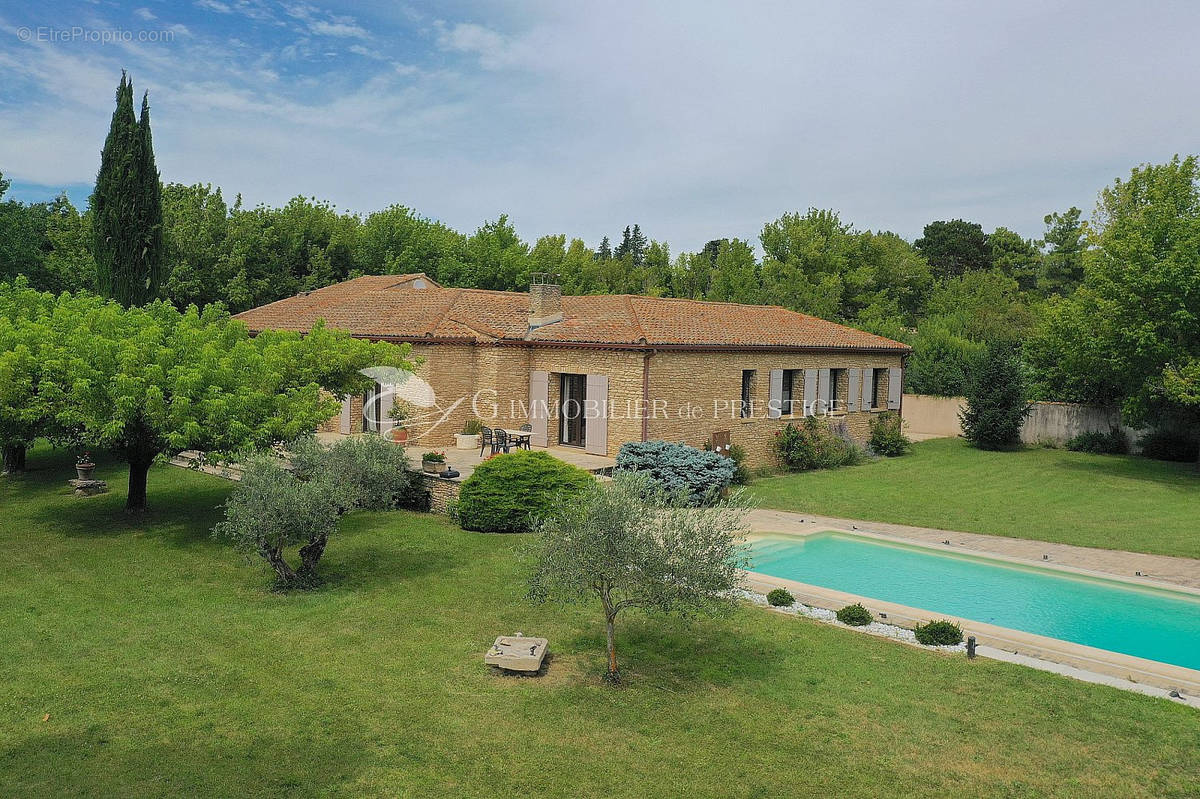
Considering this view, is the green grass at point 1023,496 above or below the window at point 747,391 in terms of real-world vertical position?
below

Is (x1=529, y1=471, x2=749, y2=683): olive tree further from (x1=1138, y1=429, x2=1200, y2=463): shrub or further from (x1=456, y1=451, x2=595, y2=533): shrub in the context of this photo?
(x1=1138, y1=429, x2=1200, y2=463): shrub

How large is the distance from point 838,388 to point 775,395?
4132mm

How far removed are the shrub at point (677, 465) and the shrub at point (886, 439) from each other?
1016 cm

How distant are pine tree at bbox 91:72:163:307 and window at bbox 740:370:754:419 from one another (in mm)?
18384

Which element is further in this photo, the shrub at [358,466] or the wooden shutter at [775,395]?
the wooden shutter at [775,395]

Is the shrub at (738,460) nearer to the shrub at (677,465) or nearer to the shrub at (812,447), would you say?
the shrub at (677,465)

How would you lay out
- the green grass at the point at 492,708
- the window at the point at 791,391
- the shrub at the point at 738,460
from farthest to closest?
the window at the point at 791,391 → the shrub at the point at 738,460 → the green grass at the point at 492,708

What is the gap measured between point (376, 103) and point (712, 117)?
1090cm

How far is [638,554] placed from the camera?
8953 mm

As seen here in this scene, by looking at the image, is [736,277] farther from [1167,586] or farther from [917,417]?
[1167,586]

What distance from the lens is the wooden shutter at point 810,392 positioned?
86.2ft

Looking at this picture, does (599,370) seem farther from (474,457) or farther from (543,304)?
(474,457)

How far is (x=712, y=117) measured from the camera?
2709cm

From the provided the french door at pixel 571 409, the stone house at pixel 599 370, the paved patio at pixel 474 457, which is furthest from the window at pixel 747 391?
the paved patio at pixel 474 457
